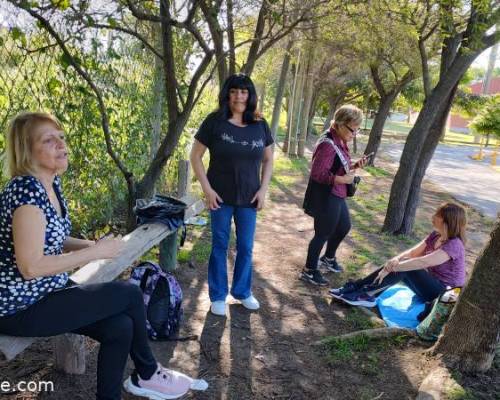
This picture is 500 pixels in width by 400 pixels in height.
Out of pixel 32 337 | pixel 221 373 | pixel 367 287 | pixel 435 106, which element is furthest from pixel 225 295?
pixel 435 106

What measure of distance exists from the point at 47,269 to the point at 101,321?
1.39 ft

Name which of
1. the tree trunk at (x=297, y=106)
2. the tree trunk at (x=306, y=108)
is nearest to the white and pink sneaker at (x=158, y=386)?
the tree trunk at (x=297, y=106)

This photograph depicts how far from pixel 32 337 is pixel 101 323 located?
31 centimetres

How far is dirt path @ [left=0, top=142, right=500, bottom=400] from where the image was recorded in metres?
2.84

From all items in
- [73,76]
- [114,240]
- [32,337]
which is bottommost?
[32,337]

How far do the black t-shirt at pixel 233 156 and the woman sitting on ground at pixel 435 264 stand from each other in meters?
1.31

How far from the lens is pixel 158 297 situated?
324cm

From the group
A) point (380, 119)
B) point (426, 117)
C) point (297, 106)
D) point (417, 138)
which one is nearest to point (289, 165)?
point (297, 106)

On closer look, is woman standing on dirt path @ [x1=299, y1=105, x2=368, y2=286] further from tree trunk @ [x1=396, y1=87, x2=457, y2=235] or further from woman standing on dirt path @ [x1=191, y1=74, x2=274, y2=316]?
tree trunk @ [x1=396, y1=87, x2=457, y2=235]

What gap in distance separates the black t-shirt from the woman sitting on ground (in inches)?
51.7

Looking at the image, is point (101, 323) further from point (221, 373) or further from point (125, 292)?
point (221, 373)

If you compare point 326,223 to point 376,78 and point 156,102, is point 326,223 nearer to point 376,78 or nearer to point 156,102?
point 156,102

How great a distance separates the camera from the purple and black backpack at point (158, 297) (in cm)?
321

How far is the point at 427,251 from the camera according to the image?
153 inches
